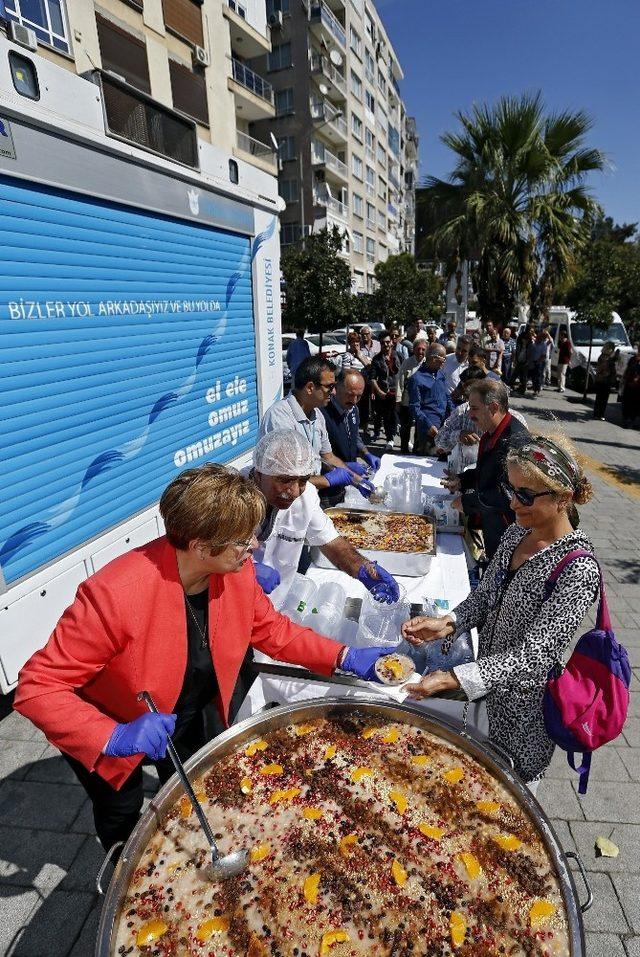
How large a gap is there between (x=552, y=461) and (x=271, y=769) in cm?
176

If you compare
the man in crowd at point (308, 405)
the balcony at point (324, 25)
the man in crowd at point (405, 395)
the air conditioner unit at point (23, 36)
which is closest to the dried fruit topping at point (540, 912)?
the man in crowd at point (308, 405)

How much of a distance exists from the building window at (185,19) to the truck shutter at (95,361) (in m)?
16.2

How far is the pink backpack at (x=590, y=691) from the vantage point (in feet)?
6.57

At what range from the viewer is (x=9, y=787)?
308 cm

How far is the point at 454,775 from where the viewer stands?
6.59ft

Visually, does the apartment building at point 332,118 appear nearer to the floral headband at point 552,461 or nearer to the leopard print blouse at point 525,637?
the floral headband at point 552,461

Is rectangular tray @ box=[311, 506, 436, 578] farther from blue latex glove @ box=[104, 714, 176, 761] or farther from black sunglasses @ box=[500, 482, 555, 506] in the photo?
blue latex glove @ box=[104, 714, 176, 761]

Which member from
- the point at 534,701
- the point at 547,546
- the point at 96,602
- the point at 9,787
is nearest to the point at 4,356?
the point at 96,602

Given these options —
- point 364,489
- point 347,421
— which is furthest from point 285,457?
point 347,421

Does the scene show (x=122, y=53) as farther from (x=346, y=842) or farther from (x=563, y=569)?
(x=346, y=842)

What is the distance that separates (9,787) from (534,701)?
316 centimetres

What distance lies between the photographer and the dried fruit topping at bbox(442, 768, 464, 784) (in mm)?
1997

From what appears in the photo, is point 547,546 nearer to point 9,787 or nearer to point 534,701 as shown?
point 534,701

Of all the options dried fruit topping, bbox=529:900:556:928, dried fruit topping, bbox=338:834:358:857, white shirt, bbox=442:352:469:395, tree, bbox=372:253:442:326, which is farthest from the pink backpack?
tree, bbox=372:253:442:326
